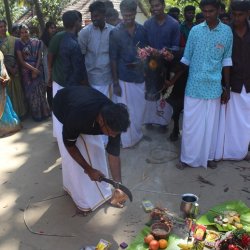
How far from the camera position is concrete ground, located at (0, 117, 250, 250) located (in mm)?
3338

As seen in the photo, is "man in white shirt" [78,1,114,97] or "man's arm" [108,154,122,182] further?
"man in white shirt" [78,1,114,97]

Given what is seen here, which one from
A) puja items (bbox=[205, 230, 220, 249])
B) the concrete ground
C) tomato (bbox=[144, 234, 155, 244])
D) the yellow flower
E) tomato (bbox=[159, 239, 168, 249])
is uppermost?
the yellow flower

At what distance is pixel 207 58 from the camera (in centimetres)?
407

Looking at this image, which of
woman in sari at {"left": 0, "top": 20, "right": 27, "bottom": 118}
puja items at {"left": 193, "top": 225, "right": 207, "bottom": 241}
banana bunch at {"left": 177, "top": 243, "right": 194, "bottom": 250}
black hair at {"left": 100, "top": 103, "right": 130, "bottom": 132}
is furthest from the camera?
woman in sari at {"left": 0, "top": 20, "right": 27, "bottom": 118}

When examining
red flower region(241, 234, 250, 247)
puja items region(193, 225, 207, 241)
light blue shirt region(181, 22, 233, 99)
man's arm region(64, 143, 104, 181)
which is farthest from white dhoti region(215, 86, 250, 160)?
man's arm region(64, 143, 104, 181)

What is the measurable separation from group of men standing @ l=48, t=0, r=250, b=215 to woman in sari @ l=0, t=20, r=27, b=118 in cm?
143

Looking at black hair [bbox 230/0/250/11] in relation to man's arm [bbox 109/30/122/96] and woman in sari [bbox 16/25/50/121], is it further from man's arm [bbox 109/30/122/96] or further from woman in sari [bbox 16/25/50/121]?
woman in sari [bbox 16/25/50/121]

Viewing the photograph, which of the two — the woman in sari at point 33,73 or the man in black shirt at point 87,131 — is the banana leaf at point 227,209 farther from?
the woman in sari at point 33,73

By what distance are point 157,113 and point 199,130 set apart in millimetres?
1365

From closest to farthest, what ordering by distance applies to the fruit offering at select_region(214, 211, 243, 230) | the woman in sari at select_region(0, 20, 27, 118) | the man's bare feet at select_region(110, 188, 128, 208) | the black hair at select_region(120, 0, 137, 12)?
1. the fruit offering at select_region(214, 211, 243, 230)
2. the man's bare feet at select_region(110, 188, 128, 208)
3. the black hair at select_region(120, 0, 137, 12)
4. the woman in sari at select_region(0, 20, 27, 118)

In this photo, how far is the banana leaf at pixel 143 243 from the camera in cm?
307

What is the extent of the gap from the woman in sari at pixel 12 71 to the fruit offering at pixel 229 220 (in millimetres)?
4418

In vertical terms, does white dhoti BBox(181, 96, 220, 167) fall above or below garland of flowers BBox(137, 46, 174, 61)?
below

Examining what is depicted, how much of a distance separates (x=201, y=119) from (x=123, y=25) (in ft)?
5.34
